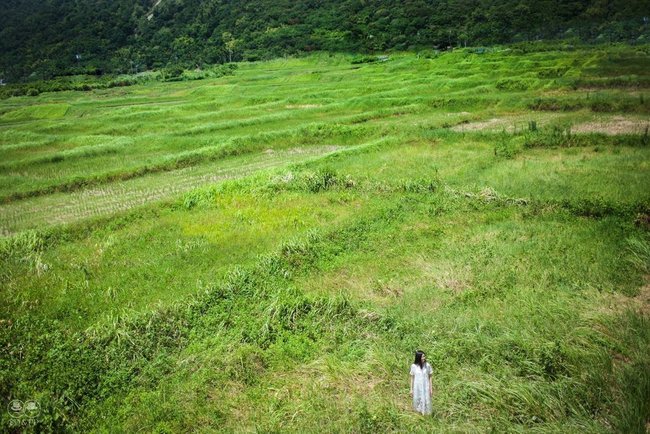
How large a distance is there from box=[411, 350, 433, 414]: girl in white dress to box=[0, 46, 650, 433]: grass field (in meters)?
0.14

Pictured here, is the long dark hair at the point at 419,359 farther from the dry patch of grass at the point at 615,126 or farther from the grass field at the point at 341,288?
Answer: the dry patch of grass at the point at 615,126

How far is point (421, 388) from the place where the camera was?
221 inches

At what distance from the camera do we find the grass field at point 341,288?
6.12m

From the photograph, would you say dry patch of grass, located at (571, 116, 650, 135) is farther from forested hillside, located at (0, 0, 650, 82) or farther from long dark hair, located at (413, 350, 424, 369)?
forested hillside, located at (0, 0, 650, 82)

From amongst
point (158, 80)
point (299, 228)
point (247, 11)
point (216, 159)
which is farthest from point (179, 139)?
point (247, 11)

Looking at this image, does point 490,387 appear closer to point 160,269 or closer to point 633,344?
point 633,344

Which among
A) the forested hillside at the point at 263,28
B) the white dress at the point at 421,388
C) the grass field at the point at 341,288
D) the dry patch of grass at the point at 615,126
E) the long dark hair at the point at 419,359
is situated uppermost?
the forested hillside at the point at 263,28

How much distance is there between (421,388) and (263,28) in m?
115

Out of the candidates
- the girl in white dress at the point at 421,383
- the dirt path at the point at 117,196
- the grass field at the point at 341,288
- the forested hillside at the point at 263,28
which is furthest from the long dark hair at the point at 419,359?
the forested hillside at the point at 263,28

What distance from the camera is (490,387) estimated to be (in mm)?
5945

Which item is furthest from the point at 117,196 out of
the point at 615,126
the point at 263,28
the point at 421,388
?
the point at 263,28

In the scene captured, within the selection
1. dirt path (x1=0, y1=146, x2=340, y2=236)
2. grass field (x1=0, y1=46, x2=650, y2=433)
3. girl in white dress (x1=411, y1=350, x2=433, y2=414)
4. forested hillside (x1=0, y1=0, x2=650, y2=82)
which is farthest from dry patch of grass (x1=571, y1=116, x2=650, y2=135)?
forested hillside (x1=0, y1=0, x2=650, y2=82)

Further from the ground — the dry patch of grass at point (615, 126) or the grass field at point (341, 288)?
the grass field at point (341, 288)

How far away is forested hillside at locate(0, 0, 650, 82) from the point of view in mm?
88500
